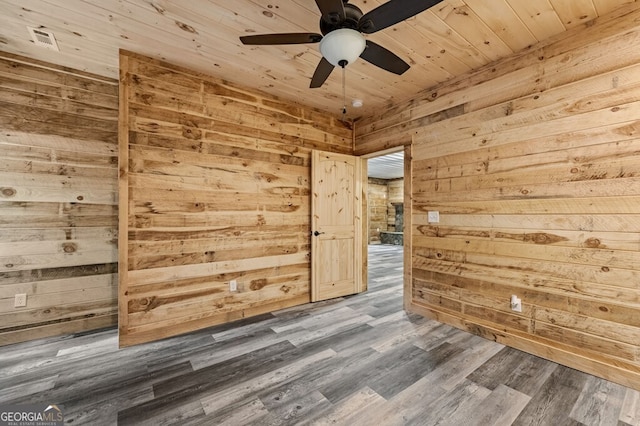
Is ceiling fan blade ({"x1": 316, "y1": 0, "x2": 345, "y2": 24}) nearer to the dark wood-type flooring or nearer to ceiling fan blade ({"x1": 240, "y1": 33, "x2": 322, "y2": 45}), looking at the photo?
ceiling fan blade ({"x1": 240, "y1": 33, "x2": 322, "y2": 45})

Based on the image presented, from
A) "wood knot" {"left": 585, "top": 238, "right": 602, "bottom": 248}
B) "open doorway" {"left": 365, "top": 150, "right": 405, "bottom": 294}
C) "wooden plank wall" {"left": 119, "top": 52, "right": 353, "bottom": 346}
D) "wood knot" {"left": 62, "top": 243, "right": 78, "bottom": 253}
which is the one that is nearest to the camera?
"wood knot" {"left": 585, "top": 238, "right": 602, "bottom": 248}

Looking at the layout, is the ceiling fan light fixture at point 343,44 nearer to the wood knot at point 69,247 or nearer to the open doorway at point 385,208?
the wood knot at point 69,247

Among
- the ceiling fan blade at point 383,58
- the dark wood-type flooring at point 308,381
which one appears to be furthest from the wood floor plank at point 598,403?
the ceiling fan blade at point 383,58

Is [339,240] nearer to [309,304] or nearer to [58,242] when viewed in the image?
[309,304]

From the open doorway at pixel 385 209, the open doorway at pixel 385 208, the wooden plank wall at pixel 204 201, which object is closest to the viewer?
the wooden plank wall at pixel 204 201

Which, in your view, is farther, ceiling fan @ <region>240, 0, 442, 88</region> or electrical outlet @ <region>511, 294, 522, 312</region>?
electrical outlet @ <region>511, 294, 522, 312</region>

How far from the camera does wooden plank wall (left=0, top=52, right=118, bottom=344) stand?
8.26 ft

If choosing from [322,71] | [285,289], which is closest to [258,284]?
[285,289]

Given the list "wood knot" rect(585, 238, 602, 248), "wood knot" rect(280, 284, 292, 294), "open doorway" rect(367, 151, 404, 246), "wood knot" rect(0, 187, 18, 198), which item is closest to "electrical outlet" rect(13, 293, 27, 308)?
"wood knot" rect(0, 187, 18, 198)

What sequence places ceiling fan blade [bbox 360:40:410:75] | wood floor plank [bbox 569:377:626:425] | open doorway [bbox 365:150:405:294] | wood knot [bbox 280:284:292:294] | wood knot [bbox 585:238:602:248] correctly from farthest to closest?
open doorway [bbox 365:150:405:294], wood knot [bbox 280:284:292:294], wood knot [bbox 585:238:602:248], ceiling fan blade [bbox 360:40:410:75], wood floor plank [bbox 569:377:626:425]

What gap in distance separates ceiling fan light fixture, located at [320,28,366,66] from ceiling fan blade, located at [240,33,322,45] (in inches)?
3.0

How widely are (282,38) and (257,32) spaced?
0.69 metres

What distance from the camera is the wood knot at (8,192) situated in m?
2.49

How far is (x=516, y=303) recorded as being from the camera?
244cm
